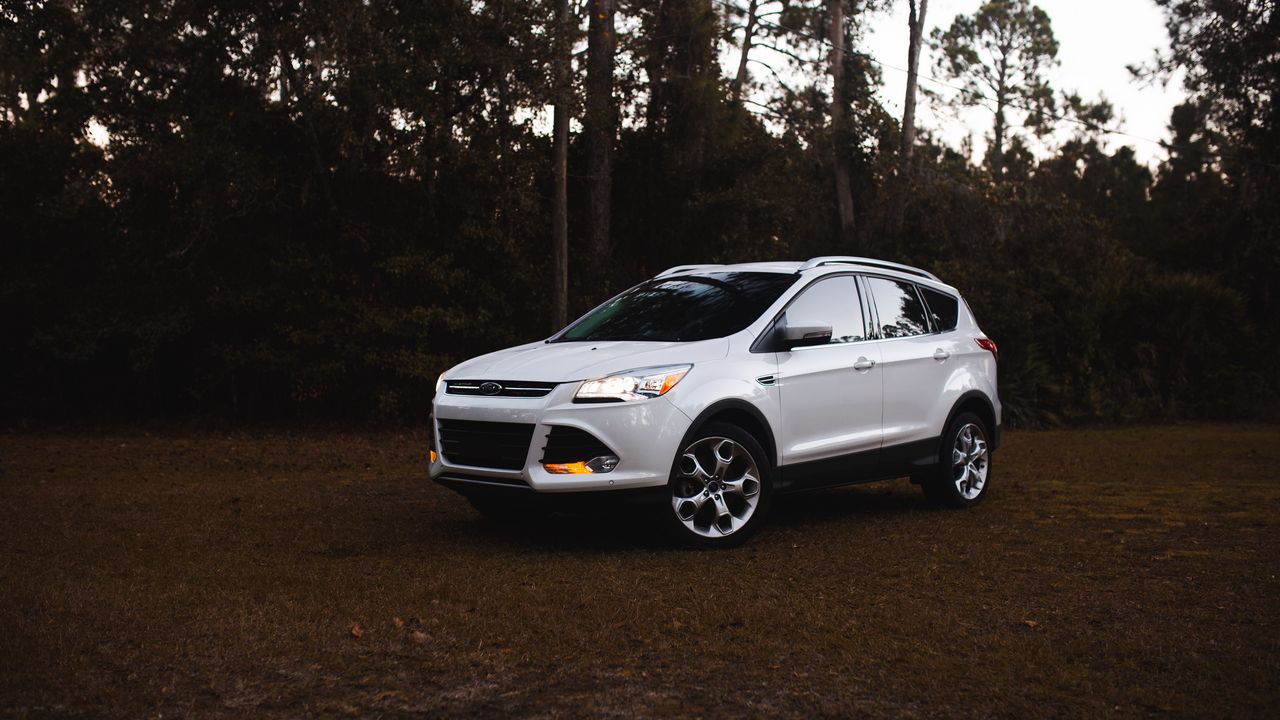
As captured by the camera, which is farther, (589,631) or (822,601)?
(822,601)

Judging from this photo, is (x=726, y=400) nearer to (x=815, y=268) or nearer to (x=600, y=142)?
(x=815, y=268)

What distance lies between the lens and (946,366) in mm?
9180

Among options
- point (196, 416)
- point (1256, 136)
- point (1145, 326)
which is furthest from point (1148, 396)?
point (196, 416)

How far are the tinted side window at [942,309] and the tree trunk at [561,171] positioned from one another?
326 inches

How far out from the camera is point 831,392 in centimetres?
805

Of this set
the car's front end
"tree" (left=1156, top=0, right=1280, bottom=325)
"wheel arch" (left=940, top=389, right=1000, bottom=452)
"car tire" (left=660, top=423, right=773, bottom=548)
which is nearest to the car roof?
"wheel arch" (left=940, top=389, right=1000, bottom=452)

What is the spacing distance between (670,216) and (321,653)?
15400mm

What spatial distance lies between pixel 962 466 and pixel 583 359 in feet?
12.2

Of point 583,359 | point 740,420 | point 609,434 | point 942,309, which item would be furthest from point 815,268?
point 609,434

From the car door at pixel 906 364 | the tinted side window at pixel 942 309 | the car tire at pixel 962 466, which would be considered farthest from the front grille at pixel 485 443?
the tinted side window at pixel 942 309

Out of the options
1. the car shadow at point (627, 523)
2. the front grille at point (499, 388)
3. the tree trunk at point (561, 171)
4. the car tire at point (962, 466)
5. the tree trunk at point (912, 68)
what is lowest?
the car shadow at point (627, 523)

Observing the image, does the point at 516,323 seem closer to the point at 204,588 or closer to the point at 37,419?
the point at 37,419

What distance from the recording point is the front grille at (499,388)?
7.05 m

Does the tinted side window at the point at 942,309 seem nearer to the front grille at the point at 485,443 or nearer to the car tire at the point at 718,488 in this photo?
the car tire at the point at 718,488
